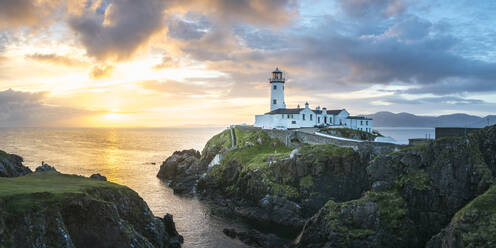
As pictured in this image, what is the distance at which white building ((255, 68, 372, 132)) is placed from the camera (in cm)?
7781

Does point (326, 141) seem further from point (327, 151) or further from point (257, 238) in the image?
point (257, 238)

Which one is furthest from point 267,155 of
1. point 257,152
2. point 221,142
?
point 221,142

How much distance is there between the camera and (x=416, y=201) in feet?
113

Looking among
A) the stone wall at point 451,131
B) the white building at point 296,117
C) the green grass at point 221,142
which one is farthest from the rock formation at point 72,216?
the white building at point 296,117

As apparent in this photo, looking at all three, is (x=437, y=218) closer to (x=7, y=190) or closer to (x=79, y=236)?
(x=79, y=236)

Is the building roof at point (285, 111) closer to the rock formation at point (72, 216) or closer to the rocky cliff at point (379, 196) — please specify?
the rocky cliff at point (379, 196)

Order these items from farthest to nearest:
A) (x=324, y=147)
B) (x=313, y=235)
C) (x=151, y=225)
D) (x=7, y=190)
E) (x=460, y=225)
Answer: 1. (x=324, y=147)
2. (x=313, y=235)
3. (x=151, y=225)
4. (x=460, y=225)
5. (x=7, y=190)

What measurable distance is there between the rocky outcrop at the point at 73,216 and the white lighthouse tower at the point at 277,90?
57759 mm

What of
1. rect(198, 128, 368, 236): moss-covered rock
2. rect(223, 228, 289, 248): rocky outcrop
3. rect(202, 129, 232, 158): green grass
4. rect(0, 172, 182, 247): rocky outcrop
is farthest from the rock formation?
rect(202, 129, 232, 158): green grass

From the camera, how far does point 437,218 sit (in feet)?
109

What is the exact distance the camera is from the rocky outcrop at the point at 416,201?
104 ft

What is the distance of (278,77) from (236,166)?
3517 cm

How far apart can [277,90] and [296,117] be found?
12.0 meters

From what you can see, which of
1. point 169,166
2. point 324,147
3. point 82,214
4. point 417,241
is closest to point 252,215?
point 324,147
